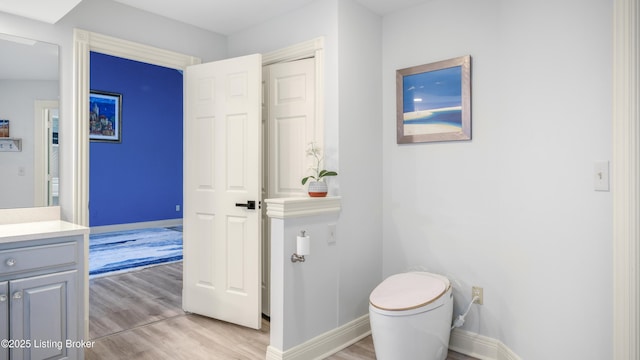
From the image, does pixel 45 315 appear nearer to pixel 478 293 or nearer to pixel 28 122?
pixel 28 122

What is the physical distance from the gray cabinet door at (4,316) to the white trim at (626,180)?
9.12 feet

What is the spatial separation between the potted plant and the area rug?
10.1ft

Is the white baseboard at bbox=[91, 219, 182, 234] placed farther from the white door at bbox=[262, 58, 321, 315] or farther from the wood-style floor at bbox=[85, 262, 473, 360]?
the white door at bbox=[262, 58, 321, 315]

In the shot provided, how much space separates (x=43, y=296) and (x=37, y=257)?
0.68ft

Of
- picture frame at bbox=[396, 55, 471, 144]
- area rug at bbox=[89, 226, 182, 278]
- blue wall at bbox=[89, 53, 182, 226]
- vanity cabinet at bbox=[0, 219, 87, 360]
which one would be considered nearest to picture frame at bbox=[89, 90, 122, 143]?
blue wall at bbox=[89, 53, 182, 226]

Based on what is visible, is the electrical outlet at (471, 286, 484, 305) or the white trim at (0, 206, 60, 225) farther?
the electrical outlet at (471, 286, 484, 305)

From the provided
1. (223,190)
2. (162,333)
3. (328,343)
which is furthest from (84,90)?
(328,343)

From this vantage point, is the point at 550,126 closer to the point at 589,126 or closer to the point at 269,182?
the point at 589,126

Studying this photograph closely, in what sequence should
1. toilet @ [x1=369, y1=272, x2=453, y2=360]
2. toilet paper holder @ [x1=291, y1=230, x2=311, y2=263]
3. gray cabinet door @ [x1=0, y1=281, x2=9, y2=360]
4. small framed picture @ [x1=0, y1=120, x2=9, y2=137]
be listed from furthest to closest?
small framed picture @ [x1=0, y1=120, x2=9, y2=137] < toilet paper holder @ [x1=291, y1=230, x2=311, y2=263] < toilet @ [x1=369, y1=272, x2=453, y2=360] < gray cabinet door @ [x1=0, y1=281, x2=9, y2=360]

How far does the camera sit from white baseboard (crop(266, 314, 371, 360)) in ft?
7.80

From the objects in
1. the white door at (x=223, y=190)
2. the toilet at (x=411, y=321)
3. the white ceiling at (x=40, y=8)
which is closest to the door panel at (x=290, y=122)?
the white door at (x=223, y=190)

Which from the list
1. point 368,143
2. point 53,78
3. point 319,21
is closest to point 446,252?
point 368,143

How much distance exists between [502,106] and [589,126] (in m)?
0.68

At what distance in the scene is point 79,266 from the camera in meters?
2.18
